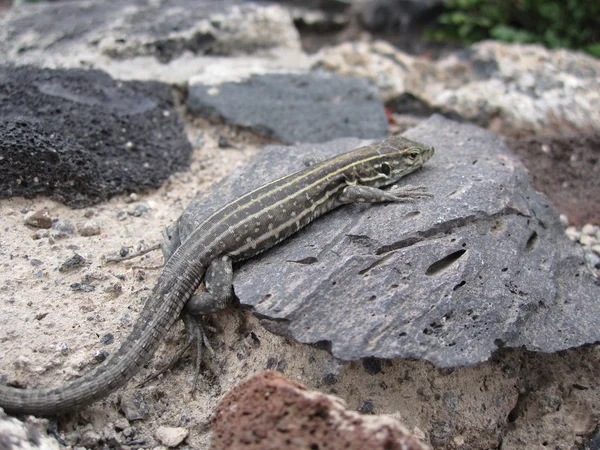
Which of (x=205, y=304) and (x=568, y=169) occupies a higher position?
(x=205, y=304)

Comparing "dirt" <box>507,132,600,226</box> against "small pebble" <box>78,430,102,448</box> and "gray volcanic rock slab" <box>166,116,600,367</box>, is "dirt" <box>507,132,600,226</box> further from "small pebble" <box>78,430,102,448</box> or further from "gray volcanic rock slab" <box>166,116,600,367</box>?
"small pebble" <box>78,430,102,448</box>

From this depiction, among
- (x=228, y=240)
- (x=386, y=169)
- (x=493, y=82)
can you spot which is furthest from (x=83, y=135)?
(x=493, y=82)

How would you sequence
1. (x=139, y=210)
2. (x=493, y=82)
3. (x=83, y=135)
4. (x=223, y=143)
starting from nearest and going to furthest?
(x=139, y=210), (x=83, y=135), (x=223, y=143), (x=493, y=82)

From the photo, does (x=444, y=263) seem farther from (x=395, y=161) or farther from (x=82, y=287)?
(x=82, y=287)

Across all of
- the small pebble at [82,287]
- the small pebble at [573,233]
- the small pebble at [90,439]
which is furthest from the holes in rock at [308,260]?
the small pebble at [573,233]

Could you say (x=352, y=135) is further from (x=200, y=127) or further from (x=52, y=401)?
(x=52, y=401)

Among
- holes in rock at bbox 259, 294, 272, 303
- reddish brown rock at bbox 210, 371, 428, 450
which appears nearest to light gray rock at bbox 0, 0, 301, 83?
holes in rock at bbox 259, 294, 272, 303
